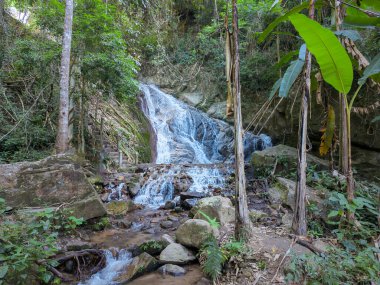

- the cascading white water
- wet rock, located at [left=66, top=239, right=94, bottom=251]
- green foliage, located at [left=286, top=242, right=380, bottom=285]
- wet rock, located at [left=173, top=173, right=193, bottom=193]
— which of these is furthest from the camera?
the cascading white water

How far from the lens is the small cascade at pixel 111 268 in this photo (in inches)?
140

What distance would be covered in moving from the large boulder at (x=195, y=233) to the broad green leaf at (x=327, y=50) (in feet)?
8.37

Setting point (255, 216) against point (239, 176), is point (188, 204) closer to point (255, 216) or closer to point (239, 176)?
point (255, 216)

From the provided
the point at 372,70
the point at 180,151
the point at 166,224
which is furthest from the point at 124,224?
the point at 180,151

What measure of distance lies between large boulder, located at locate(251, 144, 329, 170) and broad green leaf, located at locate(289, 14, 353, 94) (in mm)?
4015

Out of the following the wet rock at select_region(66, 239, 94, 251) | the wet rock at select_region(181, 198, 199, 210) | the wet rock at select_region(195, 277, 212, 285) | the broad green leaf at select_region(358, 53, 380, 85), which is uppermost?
the broad green leaf at select_region(358, 53, 380, 85)

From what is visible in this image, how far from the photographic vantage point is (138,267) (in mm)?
3711

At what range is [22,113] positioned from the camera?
24.8 feet

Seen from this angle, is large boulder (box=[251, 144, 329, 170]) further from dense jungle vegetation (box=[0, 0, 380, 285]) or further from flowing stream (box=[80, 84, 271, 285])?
flowing stream (box=[80, 84, 271, 285])

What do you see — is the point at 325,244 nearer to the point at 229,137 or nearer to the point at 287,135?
the point at 287,135

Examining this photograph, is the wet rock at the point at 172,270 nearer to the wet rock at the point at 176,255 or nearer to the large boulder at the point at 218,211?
the wet rock at the point at 176,255

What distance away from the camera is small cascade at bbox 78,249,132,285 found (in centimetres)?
356

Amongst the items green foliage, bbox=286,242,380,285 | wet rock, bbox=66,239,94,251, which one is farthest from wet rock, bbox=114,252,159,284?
green foliage, bbox=286,242,380,285

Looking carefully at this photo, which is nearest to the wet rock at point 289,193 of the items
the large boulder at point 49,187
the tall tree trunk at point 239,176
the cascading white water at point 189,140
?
the tall tree trunk at point 239,176
